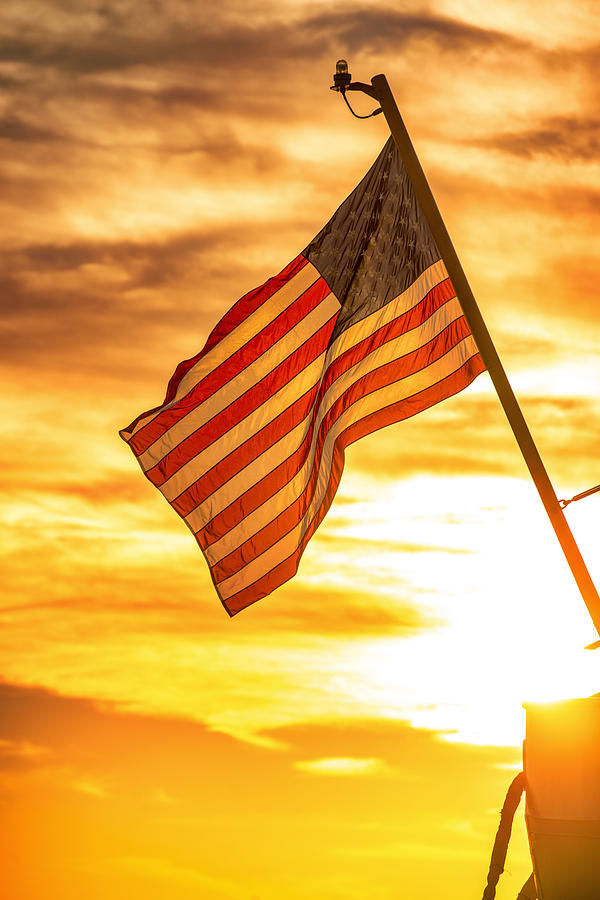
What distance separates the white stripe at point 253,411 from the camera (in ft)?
37.8

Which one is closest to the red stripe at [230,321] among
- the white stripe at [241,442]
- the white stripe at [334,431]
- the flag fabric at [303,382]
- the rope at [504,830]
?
the flag fabric at [303,382]

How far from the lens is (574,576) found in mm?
9320

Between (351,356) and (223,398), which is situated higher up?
(351,356)

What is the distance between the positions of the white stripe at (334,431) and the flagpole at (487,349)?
97cm

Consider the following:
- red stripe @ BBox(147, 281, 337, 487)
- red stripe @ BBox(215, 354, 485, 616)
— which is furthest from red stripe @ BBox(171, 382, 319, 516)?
red stripe @ BBox(215, 354, 485, 616)

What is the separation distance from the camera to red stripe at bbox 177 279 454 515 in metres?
11.2

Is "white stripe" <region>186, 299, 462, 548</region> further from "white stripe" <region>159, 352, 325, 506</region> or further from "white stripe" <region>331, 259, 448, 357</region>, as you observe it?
"white stripe" <region>331, 259, 448, 357</region>

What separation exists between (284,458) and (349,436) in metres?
0.74

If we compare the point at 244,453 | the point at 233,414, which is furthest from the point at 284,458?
the point at 233,414

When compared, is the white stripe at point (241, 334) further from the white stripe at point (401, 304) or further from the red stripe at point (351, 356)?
the white stripe at point (401, 304)

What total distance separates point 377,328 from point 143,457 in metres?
2.71

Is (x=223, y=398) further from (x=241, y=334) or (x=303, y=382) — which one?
(x=303, y=382)

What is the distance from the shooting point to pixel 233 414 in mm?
11641

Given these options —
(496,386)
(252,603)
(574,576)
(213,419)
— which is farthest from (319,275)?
(574,576)
